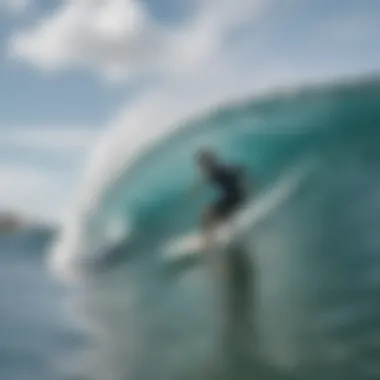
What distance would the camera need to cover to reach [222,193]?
1.30 meters

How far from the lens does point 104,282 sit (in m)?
1.33

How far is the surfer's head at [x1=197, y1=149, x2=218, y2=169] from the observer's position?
1.31m

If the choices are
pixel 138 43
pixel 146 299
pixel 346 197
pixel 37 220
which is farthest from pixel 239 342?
pixel 138 43

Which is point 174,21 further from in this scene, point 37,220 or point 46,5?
point 37,220

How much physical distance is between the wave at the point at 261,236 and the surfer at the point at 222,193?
0.8 inches

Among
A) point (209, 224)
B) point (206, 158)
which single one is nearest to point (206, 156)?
point (206, 158)

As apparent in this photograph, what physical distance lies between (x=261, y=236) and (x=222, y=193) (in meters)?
0.11

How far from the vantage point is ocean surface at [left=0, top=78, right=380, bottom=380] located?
127cm

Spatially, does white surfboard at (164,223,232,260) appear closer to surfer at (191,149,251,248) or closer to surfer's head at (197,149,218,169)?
surfer at (191,149,251,248)

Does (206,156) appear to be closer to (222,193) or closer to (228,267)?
(222,193)

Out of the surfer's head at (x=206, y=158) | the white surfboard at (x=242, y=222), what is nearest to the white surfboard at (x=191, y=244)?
the white surfboard at (x=242, y=222)

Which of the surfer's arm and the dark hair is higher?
the dark hair

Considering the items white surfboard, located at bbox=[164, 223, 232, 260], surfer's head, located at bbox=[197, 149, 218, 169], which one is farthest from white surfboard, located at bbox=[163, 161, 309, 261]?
surfer's head, located at bbox=[197, 149, 218, 169]

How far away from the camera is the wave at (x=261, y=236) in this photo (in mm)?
1271
